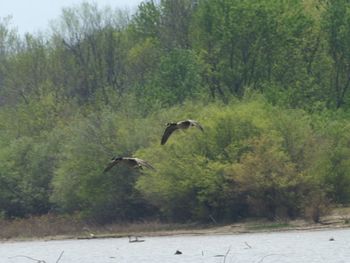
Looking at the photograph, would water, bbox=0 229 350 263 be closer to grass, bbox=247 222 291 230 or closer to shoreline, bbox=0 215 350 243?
shoreline, bbox=0 215 350 243

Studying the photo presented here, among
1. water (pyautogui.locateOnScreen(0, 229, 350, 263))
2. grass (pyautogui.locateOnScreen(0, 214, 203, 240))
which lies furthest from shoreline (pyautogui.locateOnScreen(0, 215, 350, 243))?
water (pyautogui.locateOnScreen(0, 229, 350, 263))

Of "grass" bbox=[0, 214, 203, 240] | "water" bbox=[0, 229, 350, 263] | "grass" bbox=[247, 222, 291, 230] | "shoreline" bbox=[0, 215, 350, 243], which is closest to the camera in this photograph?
"water" bbox=[0, 229, 350, 263]

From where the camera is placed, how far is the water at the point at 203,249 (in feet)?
130

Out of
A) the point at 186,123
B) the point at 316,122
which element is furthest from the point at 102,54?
the point at 186,123

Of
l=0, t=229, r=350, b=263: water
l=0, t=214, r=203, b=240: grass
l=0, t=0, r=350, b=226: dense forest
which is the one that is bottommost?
l=0, t=229, r=350, b=263: water

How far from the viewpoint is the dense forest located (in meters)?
54.7

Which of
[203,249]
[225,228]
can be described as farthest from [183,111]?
[203,249]

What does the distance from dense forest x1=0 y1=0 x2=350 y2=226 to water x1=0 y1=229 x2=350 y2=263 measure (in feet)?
7.84

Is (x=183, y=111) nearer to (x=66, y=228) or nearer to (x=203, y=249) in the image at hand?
(x=66, y=228)

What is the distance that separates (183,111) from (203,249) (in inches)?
631

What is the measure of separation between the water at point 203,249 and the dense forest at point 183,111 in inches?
94.1

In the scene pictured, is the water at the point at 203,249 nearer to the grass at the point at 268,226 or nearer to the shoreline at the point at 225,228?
the shoreline at the point at 225,228

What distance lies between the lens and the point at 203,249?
45844 millimetres

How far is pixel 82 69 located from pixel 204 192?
92.9 ft
